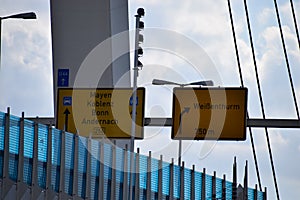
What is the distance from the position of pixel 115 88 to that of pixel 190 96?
3.74 metres

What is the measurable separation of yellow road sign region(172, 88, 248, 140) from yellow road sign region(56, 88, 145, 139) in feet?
5.51

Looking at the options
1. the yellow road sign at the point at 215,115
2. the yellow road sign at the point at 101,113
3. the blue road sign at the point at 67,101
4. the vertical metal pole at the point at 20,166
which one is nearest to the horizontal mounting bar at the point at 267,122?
the yellow road sign at the point at 215,115

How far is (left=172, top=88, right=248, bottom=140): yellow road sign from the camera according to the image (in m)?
42.4

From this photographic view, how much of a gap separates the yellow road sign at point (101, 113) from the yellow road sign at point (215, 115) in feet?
5.51

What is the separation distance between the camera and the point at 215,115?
42.3 metres

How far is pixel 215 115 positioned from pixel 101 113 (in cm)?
370

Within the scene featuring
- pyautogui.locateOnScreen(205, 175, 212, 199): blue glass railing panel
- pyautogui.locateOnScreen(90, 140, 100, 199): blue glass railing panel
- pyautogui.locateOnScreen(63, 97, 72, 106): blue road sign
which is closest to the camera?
pyautogui.locateOnScreen(90, 140, 100, 199): blue glass railing panel

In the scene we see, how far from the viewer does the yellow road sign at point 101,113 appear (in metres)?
41.9

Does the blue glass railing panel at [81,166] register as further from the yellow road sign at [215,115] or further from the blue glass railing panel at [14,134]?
the yellow road sign at [215,115]

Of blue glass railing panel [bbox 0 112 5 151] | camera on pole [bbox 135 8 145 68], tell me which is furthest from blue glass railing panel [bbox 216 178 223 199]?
blue glass railing panel [bbox 0 112 5 151]

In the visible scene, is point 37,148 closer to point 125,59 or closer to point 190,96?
point 125,59

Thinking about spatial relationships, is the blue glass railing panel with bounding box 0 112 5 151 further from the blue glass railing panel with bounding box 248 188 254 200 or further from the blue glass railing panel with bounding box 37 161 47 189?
the blue glass railing panel with bounding box 248 188 254 200

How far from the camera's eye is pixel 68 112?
142 feet

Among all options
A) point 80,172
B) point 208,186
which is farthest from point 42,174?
point 208,186
